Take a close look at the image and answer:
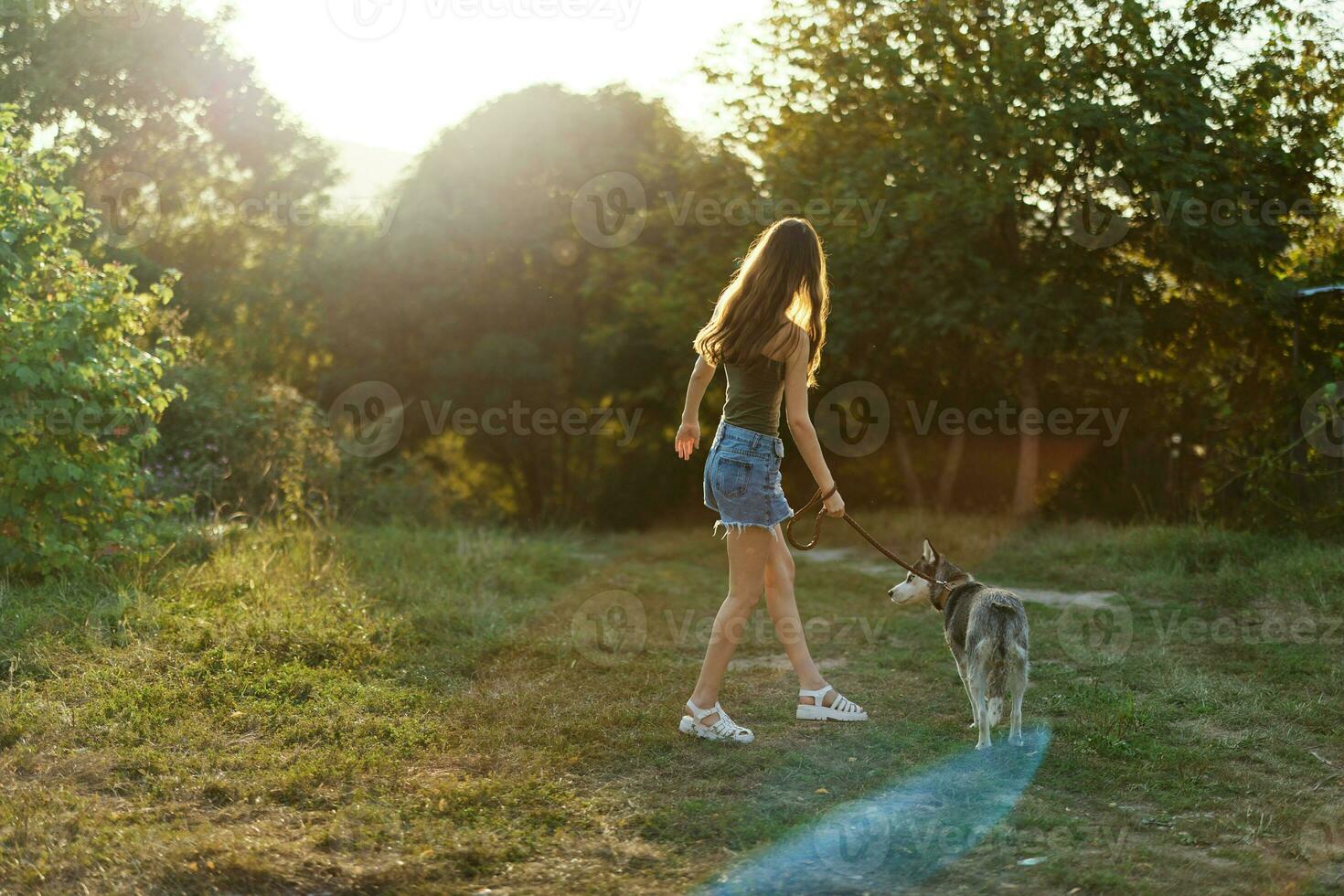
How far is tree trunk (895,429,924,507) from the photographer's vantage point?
15.6 meters

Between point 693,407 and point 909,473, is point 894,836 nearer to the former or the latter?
point 693,407

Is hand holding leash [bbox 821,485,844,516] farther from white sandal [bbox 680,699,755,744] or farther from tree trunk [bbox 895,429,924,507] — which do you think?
tree trunk [bbox 895,429,924,507]

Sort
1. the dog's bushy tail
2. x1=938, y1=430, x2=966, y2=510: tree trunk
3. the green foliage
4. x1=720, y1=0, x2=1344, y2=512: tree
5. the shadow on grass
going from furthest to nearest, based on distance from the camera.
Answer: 1. x1=938, y1=430, x2=966, y2=510: tree trunk
2. x1=720, y1=0, x2=1344, y2=512: tree
3. the green foliage
4. the dog's bushy tail
5. the shadow on grass

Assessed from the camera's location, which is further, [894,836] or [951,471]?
[951,471]

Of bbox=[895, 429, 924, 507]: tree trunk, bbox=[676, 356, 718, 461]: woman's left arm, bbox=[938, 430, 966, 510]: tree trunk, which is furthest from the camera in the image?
bbox=[895, 429, 924, 507]: tree trunk

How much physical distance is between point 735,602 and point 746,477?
0.61 m

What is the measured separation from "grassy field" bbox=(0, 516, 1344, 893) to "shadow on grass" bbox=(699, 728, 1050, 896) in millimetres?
94

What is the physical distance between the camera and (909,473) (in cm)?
1556

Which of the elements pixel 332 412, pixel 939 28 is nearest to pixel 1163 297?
pixel 939 28

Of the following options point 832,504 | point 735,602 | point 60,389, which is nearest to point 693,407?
point 832,504

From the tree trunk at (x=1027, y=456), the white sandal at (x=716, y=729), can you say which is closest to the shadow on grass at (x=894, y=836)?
the white sandal at (x=716, y=729)

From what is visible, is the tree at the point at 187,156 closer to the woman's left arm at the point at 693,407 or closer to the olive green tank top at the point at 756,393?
the woman's left arm at the point at 693,407

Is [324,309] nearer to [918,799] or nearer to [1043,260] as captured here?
[1043,260]

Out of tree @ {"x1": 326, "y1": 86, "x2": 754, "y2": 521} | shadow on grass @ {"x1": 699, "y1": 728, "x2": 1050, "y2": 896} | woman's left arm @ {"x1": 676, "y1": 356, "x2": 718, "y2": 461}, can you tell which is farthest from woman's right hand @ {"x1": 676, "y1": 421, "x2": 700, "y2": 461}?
tree @ {"x1": 326, "y1": 86, "x2": 754, "y2": 521}
